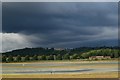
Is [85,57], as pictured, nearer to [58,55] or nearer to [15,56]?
[58,55]

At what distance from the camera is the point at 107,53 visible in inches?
1624

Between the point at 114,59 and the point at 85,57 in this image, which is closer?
the point at 114,59

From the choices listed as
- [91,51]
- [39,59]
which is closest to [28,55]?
[39,59]

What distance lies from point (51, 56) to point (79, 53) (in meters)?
3.90

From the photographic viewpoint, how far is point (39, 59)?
139 feet

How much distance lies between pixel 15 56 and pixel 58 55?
5.84 metres

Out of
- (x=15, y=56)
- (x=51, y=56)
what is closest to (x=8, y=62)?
(x=15, y=56)

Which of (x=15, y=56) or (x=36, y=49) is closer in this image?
(x=36, y=49)

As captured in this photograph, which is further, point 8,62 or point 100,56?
point 100,56

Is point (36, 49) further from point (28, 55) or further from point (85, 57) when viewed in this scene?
point (85, 57)

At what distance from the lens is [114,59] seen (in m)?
39.2

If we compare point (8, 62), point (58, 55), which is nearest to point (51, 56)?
point (58, 55)

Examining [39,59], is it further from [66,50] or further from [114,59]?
[114,59]

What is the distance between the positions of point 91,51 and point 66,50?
4.28 m
